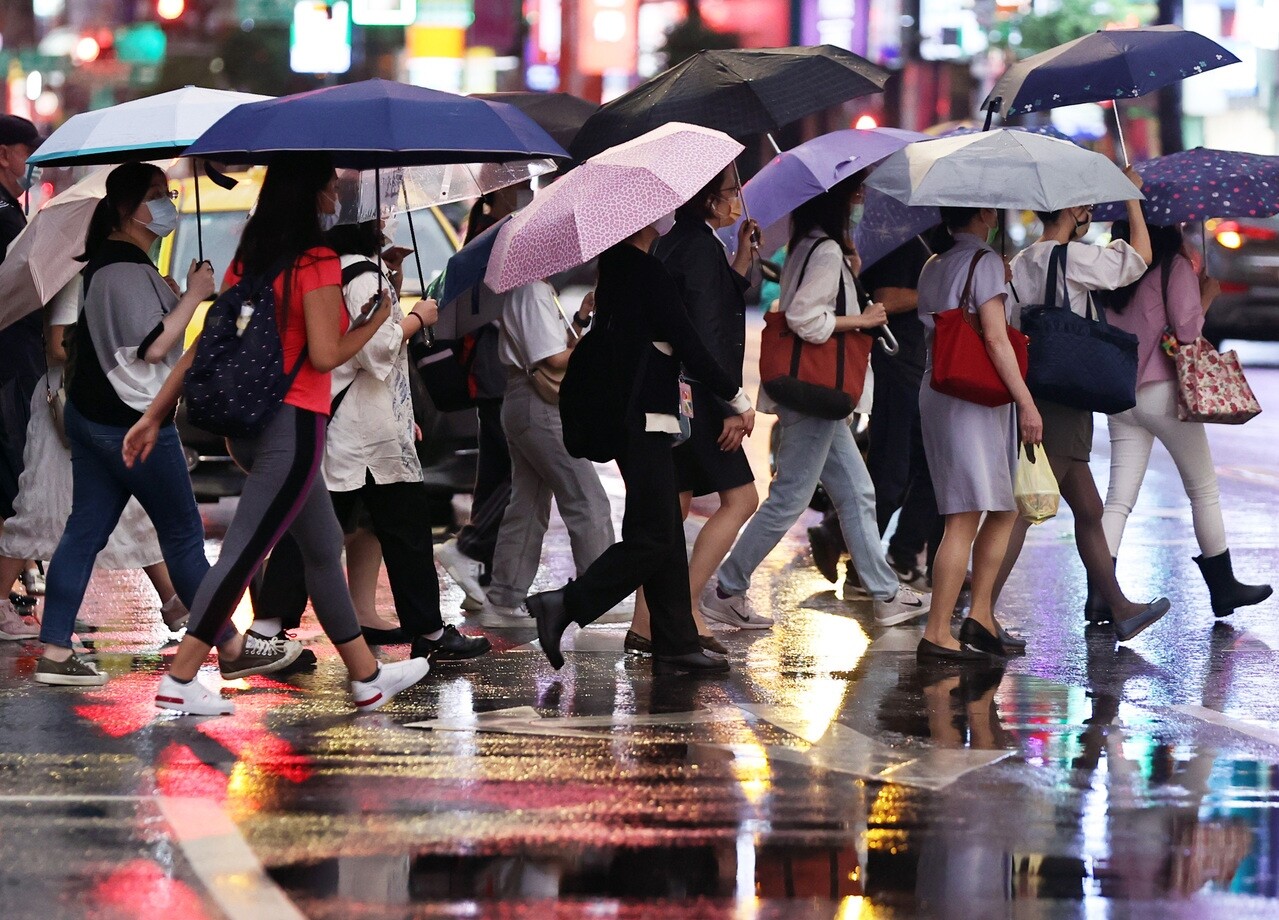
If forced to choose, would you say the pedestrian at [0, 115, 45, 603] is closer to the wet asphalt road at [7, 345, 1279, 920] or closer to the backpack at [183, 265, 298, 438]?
the wet asphalt road at [7, 345, 1279, 920]

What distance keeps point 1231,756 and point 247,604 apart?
15.3 feet

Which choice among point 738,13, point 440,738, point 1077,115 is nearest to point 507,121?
point 440,738

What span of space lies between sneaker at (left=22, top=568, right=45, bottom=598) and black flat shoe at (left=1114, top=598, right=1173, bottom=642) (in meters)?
4.70

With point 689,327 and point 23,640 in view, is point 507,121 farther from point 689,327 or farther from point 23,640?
point 23,640

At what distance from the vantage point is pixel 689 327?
7.22 meters

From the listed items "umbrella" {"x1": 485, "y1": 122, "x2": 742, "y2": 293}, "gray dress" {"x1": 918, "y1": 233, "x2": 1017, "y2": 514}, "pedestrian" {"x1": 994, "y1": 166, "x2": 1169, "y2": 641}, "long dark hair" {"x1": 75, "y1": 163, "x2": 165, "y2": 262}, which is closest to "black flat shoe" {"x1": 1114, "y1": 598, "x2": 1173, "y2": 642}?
"pedestrian" {"x1": 994, "y1": 166, "x2": 1169, "y2": 641}

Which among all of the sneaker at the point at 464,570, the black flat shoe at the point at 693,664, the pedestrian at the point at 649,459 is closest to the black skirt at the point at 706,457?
the pedestrian at the point at 649,459

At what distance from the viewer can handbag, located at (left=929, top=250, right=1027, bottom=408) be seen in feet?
24.8

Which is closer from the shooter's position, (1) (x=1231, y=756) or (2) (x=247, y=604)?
(1) (x=1231, y=756)

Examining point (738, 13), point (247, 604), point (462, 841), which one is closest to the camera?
point (462, 841)

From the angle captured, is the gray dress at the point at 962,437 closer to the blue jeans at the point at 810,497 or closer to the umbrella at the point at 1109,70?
the blue jeans at the point at 810,497

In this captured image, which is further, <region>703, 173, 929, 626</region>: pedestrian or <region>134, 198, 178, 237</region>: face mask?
<region>703, 173, 929, 626</region>: pedestrian

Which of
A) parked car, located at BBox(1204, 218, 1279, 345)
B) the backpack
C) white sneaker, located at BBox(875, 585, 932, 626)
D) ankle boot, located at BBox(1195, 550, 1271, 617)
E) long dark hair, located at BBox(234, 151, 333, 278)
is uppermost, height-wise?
parked car, located at BBox(1204, 218, 1279, 345)

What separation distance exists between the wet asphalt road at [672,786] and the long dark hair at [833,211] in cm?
161
